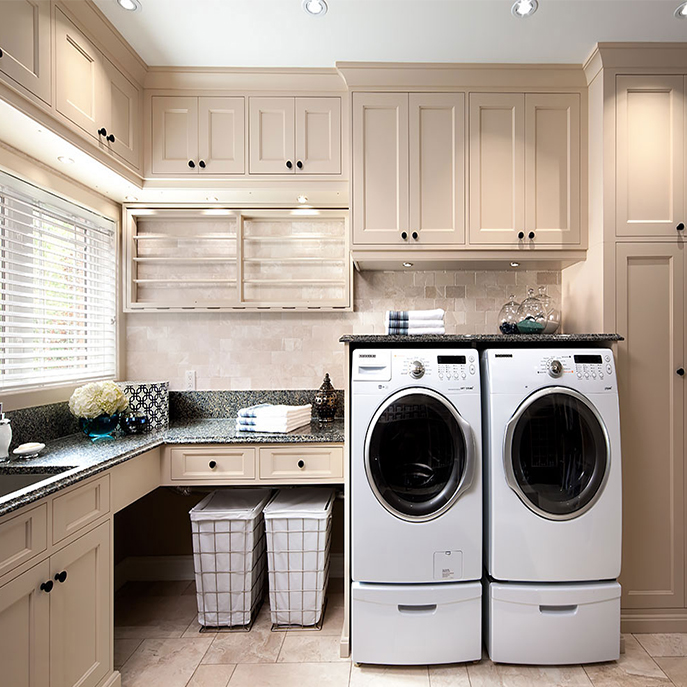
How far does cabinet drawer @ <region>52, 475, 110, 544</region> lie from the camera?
153 cm

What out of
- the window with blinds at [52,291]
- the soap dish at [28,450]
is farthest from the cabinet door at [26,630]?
the window with blinds at [52,291]

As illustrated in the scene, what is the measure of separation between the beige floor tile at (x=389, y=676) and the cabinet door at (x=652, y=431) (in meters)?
1.04

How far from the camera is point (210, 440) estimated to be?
7.29 feet

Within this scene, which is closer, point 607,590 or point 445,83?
point 607,590

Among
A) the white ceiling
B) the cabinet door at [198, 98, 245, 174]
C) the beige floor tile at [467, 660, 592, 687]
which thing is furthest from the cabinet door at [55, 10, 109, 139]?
the beige floor tile at [467, 660, 592, 687]

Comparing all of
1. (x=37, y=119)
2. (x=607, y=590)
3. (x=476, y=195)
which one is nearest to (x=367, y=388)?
(x=476, y=195)

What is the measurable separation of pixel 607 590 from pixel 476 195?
1.83 m

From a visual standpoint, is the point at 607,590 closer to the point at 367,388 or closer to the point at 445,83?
the point at 367,388

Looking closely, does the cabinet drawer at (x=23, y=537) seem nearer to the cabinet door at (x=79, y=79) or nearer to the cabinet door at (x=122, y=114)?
the cabinet door at (x=79, y=79)

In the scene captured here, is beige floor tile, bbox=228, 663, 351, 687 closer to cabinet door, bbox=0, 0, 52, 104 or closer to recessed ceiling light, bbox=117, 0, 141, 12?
cabinet door, bbox=0, 0, 52, 104

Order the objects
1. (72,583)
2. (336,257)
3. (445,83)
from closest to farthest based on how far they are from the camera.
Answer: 1. (72,583)
2. (445,83)
3. (336,257)

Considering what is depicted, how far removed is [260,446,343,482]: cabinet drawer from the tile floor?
715 millimetres

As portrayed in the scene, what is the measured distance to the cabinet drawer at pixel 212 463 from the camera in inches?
88.0

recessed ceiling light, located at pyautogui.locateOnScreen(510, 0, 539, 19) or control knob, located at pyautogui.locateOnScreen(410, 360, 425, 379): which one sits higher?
recessed ceiling light, located at pyautogui.locateOnScreen(510, 0, 539, 19)
